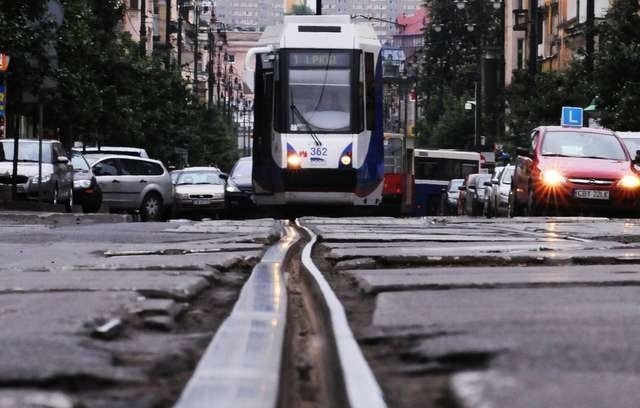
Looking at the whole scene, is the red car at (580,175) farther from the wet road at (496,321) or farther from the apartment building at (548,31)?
the apartment building at (548,31)

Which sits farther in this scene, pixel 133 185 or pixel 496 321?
pixel 133 185

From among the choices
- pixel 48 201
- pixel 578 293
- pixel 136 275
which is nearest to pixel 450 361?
pixel 578 293

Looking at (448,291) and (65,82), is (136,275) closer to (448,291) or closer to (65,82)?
(448,291)

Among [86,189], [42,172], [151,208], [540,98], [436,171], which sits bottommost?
[151,208]

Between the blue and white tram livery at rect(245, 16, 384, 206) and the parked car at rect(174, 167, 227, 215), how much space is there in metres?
12.5

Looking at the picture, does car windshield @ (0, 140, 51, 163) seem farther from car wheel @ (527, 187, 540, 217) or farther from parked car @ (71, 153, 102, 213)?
car wheel @ (527, 187, 540, 217)

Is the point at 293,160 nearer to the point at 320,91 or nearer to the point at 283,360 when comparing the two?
the point at 320,91

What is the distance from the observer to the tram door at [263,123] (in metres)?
26.5

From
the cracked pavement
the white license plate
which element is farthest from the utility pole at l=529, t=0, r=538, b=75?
the cracked pavement

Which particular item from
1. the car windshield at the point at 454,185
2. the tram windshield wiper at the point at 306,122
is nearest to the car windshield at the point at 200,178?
the tram windshield wiper at the point at 306,122

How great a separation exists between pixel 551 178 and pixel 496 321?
61.0 feet

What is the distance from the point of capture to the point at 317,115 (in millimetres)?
26281

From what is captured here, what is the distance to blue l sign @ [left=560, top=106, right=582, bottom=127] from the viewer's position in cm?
4097

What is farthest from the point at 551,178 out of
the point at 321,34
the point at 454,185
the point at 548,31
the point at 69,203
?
the point at 548,31
